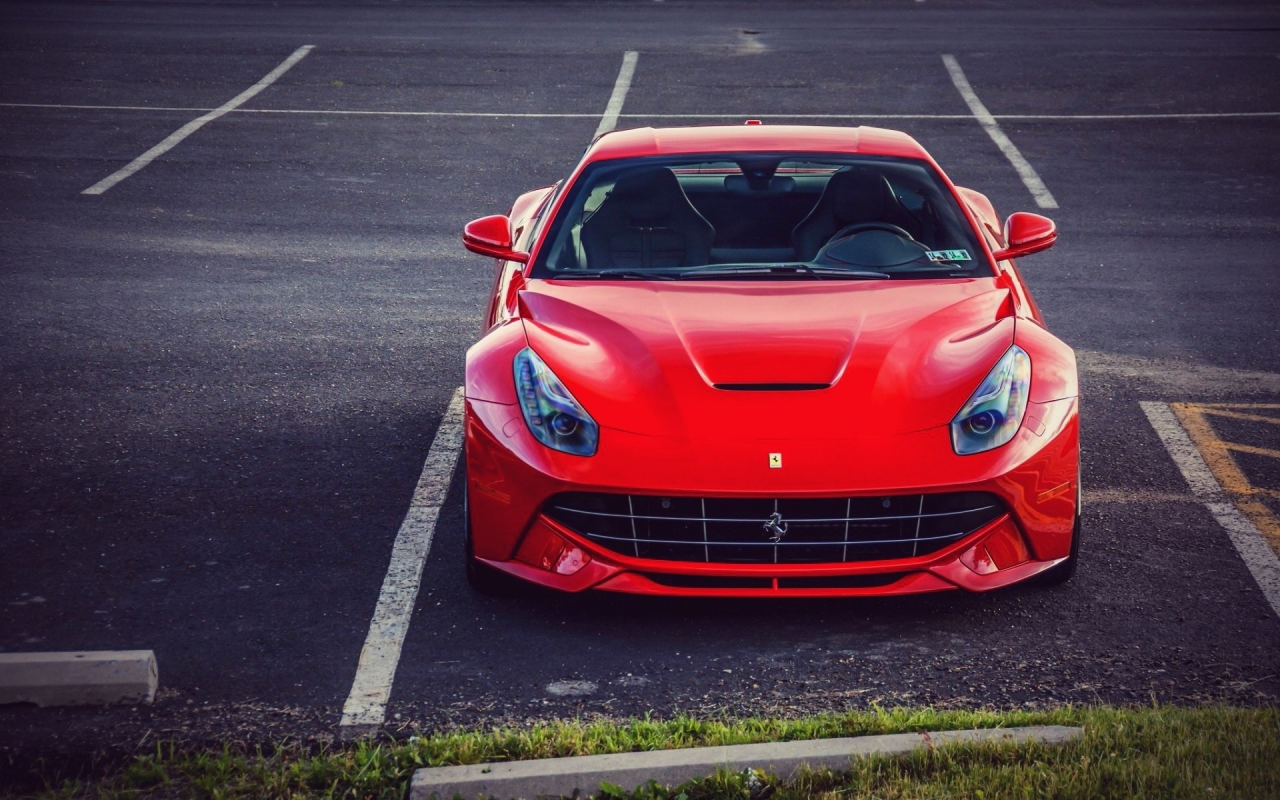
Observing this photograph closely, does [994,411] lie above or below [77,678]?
above

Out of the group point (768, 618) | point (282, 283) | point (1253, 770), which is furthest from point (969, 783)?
point (282, 283)

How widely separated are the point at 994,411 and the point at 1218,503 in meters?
1.61

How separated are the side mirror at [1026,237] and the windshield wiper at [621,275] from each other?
4.38 feet

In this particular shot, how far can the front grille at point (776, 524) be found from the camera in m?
4.30

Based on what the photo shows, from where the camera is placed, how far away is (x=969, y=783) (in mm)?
3418

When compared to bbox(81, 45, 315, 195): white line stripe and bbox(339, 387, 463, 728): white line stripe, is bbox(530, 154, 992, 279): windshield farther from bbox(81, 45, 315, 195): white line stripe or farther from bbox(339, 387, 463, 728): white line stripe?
bbox(81, 45, 315, 195): white line stripe

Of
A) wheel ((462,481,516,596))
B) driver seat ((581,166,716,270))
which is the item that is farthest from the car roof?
wheel ((462,481,516,596))

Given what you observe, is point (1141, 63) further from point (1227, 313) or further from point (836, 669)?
point (836, 669)

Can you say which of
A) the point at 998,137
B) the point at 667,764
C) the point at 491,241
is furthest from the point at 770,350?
the point at 998,137

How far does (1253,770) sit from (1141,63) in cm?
1552

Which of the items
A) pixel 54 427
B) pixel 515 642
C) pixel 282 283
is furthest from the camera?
pixel 282 283

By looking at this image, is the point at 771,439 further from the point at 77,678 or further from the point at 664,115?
the point at 664,115

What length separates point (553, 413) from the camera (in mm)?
4520

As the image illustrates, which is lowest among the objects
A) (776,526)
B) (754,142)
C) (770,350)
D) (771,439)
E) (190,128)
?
(190,128)
